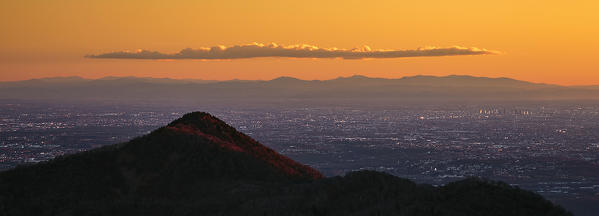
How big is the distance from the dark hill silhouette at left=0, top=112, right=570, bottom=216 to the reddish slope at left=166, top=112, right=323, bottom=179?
0.20 meters

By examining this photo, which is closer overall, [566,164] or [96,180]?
[96,180]

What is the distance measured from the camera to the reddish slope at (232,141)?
164 ft

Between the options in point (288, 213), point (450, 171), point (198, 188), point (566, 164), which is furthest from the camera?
point (566, 164)

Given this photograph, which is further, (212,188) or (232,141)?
(232,141)

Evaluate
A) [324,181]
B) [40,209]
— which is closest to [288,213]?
[324,181]

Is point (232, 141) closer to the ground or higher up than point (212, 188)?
higher up

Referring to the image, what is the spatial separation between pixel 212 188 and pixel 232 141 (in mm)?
13254

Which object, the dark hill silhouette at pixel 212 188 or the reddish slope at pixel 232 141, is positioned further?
the reddish slope at pixel 232 141

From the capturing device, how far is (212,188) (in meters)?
41.9

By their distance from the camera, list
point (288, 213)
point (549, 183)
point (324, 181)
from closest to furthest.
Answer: point (288, 213) < point (324, 181) < point (549, 183)

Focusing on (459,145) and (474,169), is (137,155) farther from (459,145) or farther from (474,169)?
(459,145)

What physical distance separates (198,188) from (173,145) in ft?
23.3

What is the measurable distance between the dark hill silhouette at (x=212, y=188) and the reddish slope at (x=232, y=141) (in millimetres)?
200

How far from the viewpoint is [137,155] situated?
155 ft
